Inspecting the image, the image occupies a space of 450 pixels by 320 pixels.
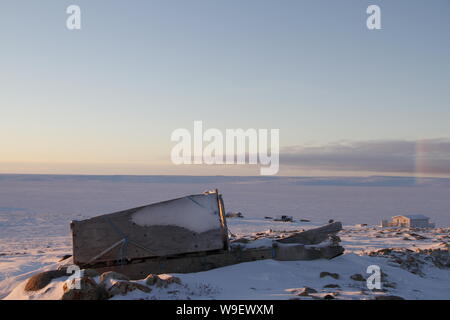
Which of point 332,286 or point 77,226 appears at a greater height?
point 77,226

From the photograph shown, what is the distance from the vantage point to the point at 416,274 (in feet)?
29.4

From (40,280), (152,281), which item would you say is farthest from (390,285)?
(40,280)

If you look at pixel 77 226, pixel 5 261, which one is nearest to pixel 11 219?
pixel 5 261

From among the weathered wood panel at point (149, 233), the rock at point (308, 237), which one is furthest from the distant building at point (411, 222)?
the weathered wood panel at point (149, 233)

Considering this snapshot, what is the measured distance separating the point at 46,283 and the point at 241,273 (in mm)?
3402

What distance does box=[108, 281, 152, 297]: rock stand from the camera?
5.85 meters

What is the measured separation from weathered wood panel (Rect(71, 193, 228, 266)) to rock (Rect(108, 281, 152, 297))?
2239 millimetres

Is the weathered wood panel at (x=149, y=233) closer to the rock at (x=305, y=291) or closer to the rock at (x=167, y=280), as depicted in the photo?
the rock at (x=167, y=280)

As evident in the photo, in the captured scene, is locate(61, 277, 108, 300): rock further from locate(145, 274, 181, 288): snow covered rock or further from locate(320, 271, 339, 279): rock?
locate(320, 271, 339, 279): rock

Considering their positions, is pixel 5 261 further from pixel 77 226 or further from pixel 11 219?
pixel 11 219

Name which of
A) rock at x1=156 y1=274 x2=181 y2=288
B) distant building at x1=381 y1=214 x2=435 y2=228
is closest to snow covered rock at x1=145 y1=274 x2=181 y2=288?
rock at x1=156 y1=274 x2=181 y2=288

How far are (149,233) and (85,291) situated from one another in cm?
256

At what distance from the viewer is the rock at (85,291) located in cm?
579
